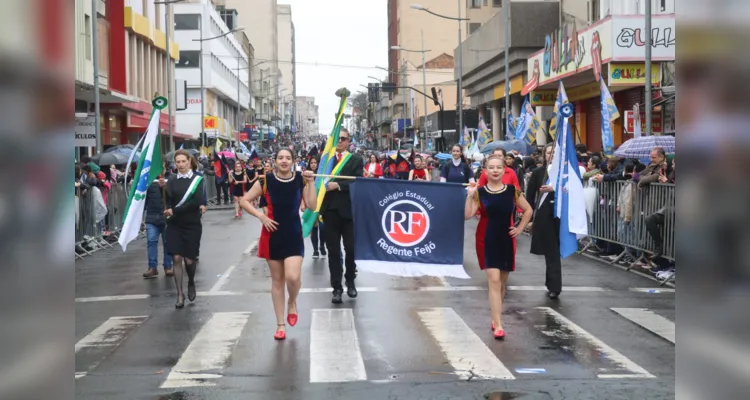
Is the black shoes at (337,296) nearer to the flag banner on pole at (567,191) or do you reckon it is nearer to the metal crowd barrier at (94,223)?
the flag banner on pole at (567,191)

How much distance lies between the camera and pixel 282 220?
28.2 ft

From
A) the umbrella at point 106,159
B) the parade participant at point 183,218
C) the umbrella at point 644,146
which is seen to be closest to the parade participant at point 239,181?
the umbrella at point 106,159

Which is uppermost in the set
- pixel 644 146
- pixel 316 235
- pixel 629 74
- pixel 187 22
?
pixel 187 22

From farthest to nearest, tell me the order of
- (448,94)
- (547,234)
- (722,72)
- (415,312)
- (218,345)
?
(448,94), (547,234), (415,312), (218,345), (722,72)

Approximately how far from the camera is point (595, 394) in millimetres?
6355

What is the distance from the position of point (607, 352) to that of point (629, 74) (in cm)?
2126

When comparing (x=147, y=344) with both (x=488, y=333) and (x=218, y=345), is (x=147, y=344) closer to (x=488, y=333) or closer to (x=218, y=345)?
(x=218, y=345)

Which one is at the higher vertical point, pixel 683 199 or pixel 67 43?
pixel 67 43

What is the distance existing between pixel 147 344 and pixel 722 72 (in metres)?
7.63

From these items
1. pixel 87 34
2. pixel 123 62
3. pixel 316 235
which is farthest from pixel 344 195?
pixel 123 62

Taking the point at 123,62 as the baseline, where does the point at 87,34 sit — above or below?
above

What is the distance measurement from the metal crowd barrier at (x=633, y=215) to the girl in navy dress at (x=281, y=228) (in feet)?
21.1

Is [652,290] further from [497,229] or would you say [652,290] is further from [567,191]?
[497,229]

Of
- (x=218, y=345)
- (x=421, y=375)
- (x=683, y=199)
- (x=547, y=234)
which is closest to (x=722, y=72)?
(x=683, y=199)
